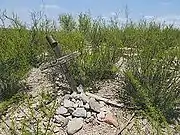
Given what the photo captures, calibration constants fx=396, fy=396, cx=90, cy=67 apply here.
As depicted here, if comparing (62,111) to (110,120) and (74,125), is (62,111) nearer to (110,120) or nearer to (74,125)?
(74,125)

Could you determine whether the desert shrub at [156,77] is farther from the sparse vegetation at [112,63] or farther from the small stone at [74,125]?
the small stone at [74,125]

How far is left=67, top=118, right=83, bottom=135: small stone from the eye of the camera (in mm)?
6008

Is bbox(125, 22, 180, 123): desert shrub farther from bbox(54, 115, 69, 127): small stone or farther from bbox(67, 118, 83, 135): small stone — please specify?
bbox(54, 115, 69, 127): small stone

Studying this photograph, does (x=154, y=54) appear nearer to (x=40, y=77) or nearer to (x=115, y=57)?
(x=115, y=57)

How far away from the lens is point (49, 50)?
8.79 meters

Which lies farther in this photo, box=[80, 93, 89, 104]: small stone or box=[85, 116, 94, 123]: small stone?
box=[80, 93, 89, 104]: small stone

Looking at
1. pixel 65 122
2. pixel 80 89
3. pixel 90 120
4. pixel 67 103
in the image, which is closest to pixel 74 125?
pixel 65 122

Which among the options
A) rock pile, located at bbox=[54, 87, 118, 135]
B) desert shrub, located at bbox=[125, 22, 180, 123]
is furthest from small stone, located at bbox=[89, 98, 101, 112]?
desert shrub, located at bbox=[125, 22, 180, 123]

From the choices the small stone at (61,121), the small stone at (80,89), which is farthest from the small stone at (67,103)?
the small stone at (80,89)

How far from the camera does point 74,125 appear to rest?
612 centimetres

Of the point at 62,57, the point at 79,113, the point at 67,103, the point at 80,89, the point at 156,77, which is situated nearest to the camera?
the point at 79,113

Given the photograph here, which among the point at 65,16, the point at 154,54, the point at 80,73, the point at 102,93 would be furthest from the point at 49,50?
the point at 65,16

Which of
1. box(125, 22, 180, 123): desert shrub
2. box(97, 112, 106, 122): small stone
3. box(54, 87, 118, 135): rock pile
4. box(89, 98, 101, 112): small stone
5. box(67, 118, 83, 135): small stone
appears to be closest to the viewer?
box(67, 118, 83, 135): small stone

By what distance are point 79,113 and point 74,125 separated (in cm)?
23
